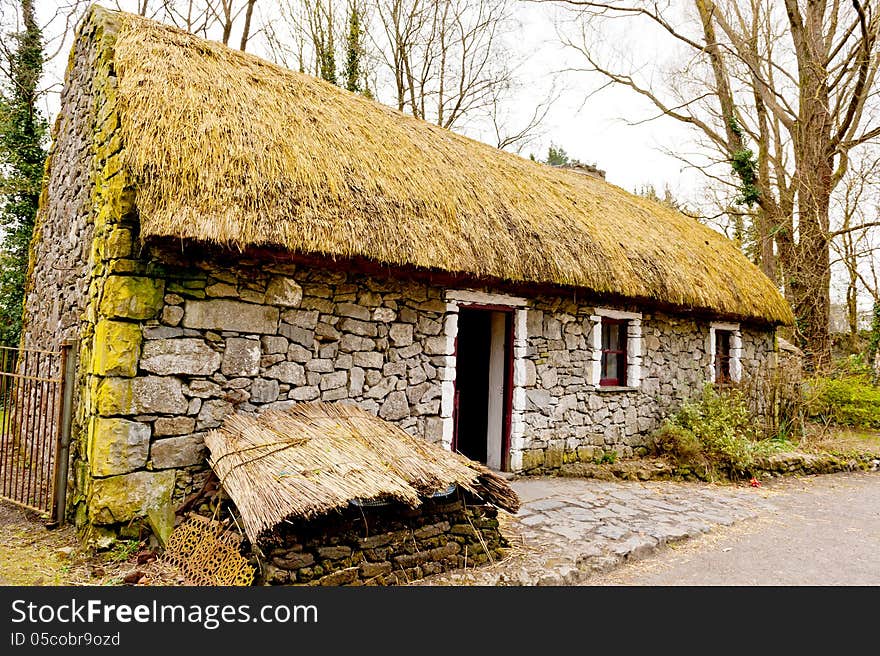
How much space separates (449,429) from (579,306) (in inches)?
105

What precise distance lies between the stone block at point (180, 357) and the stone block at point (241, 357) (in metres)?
0.08

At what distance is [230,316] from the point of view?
493 cm

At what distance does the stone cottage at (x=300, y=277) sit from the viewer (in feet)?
14.9

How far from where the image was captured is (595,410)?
322 inches

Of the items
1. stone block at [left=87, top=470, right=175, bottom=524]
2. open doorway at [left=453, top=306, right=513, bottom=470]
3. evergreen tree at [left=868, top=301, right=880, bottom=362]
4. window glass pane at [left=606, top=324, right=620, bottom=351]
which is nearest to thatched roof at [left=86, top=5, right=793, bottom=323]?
window glass pane at [left=606, top=324, right=620, bottom=351]

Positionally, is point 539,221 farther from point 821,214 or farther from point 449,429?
point 821,214

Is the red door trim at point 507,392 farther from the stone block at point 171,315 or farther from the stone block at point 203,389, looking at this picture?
the stone block at point 171,315

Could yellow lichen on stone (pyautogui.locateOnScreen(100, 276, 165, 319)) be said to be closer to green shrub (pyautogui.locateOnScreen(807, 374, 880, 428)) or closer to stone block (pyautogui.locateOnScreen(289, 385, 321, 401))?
stone block (pyautogui.locateOnScreen(289, 385, 321, 401))

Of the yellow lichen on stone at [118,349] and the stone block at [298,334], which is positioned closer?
the yellow lichen on stone at [118,349]

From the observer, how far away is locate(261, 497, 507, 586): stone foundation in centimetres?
378

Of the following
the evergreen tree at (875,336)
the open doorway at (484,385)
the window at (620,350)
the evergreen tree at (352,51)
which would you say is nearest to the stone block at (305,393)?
the open doorway at (484,385)

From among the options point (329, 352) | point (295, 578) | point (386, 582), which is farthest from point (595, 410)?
point (295, 578)

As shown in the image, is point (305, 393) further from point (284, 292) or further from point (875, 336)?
point (875, 336)

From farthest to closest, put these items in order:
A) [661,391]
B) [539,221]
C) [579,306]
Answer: [661,391] < [579,306] < [539,221]
